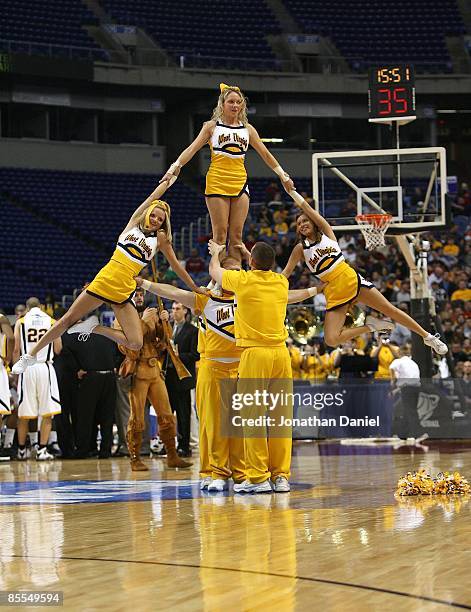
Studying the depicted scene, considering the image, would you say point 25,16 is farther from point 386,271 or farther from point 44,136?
point 386,271

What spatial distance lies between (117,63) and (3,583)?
25993 mm

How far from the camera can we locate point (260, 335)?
8734 mm

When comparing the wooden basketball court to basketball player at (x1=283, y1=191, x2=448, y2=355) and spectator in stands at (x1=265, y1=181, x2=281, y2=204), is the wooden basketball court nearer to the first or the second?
basketball player at (x1=283, y1=191, x2=448, y2=355)

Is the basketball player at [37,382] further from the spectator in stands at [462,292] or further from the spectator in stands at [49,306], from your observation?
the spectator in stands at [462,292]

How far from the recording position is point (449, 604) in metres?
4.40

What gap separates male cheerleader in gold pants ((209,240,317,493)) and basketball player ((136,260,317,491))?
34 cm

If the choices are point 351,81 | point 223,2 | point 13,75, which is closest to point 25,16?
point 13,75

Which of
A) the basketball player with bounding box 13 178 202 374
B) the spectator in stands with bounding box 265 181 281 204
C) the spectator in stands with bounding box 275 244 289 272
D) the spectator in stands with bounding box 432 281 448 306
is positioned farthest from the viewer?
the spectator in stands with bounding box 265 181 281 204

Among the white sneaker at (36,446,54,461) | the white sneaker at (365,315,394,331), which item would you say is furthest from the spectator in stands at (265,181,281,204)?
the white sneaker at (365,315,394,331)

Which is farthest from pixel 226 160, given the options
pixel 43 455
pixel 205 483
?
pixel 43 455

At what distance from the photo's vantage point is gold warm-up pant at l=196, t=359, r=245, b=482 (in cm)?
911

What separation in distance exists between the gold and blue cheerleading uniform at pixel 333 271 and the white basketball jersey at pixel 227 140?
100 cm

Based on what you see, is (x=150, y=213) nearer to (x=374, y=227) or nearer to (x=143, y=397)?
A: (x=143, y=397)

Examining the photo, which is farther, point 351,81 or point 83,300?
point 351,81
